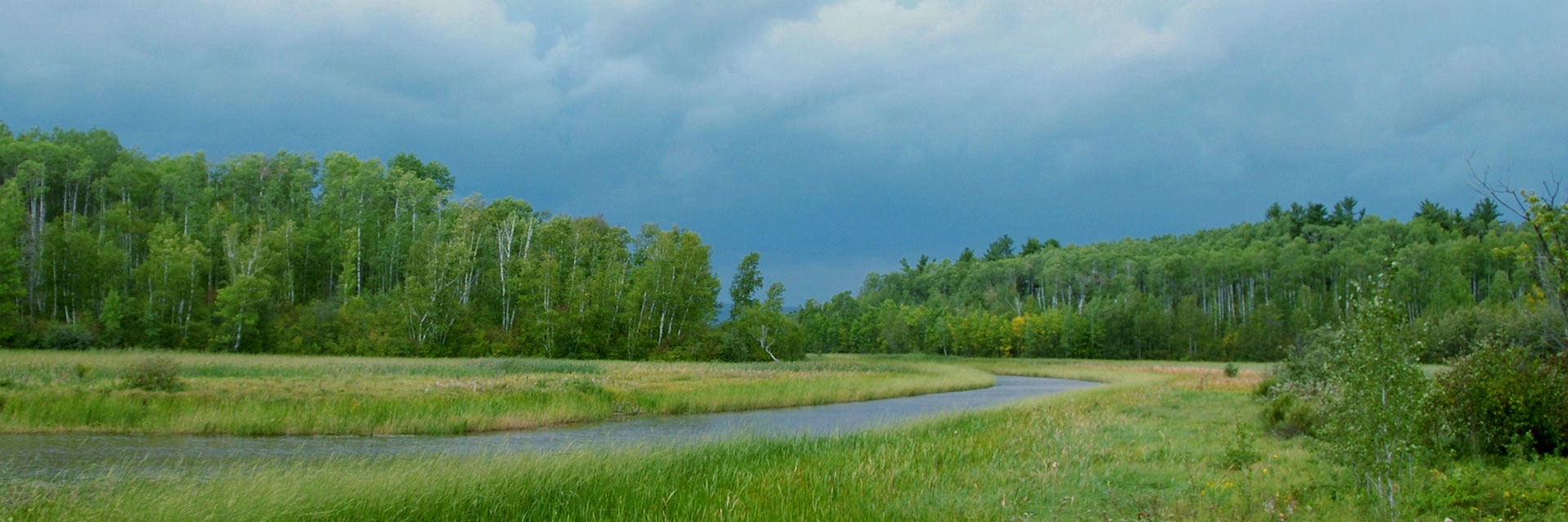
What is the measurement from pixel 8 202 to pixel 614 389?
5561cm

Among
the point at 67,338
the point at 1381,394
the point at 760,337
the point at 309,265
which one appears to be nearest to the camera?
the point at 1381,394

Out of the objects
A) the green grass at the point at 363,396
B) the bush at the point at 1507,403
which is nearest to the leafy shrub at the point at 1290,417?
the bush at the point at 1507,403

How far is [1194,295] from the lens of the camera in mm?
115688

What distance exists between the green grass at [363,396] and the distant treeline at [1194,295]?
5943 cm

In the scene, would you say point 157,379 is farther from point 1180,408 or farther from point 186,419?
point 1180,408

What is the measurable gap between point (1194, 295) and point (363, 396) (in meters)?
112

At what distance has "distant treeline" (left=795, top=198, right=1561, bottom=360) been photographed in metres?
102

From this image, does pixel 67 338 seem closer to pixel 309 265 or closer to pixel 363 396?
pixel 309 265

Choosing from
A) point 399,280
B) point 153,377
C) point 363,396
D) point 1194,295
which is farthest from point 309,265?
point 1194,295

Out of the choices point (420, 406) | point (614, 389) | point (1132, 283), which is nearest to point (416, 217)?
point (614, 389)

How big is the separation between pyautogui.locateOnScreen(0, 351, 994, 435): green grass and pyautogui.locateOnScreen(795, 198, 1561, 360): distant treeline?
59.4m

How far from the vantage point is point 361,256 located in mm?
81188

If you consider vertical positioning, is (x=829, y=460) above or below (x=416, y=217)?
below

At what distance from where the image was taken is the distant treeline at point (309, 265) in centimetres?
6341
